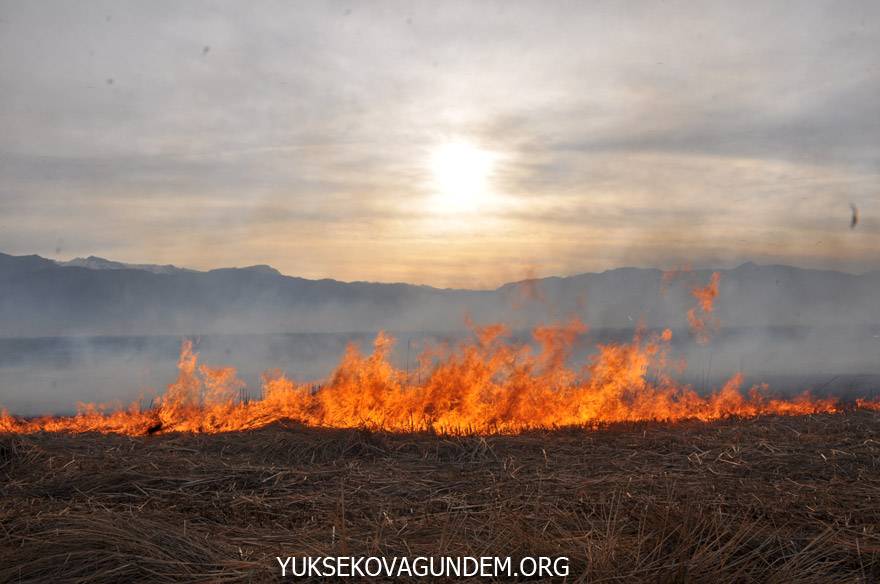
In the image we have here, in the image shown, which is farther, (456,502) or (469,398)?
(469,398)

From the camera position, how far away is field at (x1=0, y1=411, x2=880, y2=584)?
14.7 feet

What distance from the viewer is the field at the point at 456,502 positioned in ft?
14.7

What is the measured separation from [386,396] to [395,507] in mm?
7412

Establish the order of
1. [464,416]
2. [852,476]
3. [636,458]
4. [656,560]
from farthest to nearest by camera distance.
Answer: [464,416] < [636,458] < [852,476] < [656,560]

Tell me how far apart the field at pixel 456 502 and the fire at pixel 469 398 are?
2503 millimetres

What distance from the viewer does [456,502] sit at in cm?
620

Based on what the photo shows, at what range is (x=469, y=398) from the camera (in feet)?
43.3

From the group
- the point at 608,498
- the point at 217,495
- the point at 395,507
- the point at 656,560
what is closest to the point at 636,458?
the point at 608,498

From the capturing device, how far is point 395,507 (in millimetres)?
6102

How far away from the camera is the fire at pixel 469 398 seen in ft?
41.3

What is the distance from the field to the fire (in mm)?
2503

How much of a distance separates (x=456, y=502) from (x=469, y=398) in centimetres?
703

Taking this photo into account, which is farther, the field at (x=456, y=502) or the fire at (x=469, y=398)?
the fire at (x=469, y=398)

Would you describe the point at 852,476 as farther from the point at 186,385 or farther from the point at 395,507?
the point at 186,385
